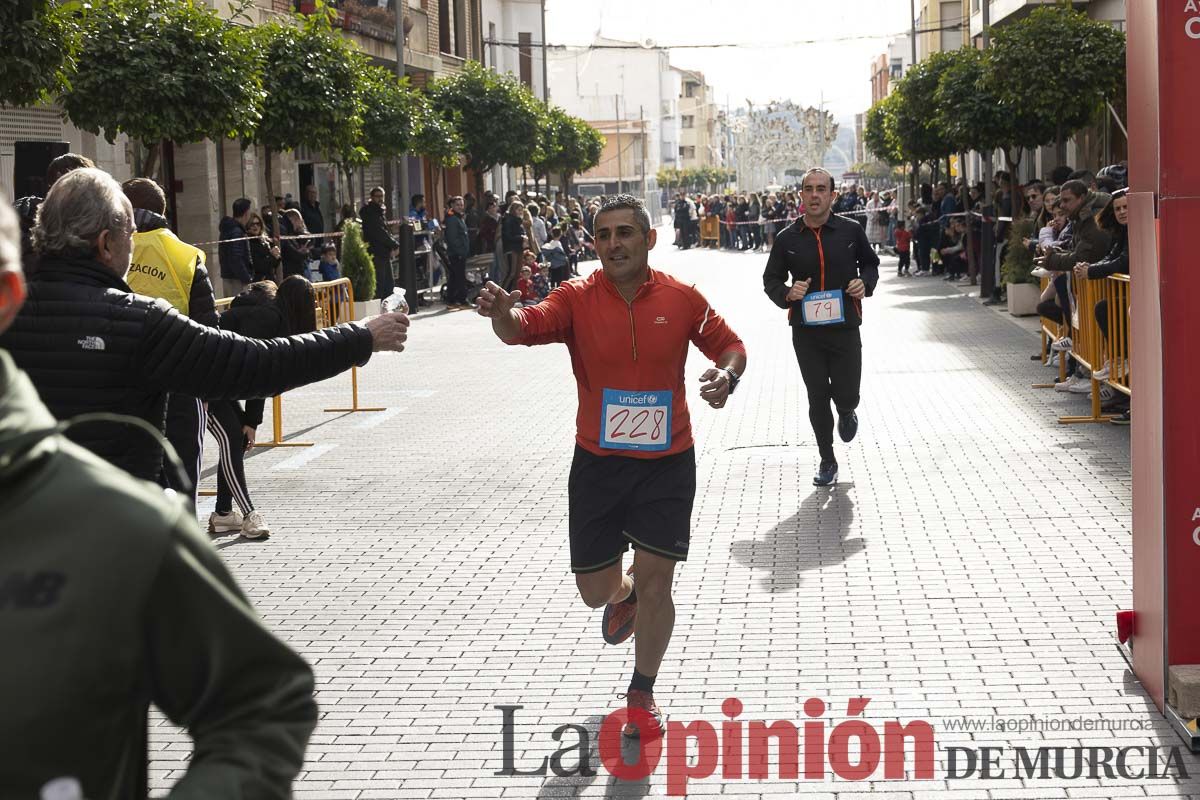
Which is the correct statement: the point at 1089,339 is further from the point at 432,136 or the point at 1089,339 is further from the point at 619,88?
the point at 619,88

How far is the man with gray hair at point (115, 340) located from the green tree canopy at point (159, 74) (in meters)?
12.6

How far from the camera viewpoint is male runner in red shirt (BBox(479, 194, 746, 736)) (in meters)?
5.80

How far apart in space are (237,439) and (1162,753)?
579 cm

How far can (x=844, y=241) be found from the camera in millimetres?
10695

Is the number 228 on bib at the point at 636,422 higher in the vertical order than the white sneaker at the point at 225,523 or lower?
higher

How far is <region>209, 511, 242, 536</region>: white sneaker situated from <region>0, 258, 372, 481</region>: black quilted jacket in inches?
205

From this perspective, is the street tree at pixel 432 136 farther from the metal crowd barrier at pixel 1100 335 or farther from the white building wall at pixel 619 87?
the white building wall at pixel 619 87

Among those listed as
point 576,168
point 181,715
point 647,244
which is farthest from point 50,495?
point 576,168

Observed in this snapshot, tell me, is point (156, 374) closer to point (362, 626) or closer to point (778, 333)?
point (362, 626)

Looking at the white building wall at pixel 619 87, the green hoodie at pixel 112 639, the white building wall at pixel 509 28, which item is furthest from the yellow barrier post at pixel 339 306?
the white building wall at pixel 619 87

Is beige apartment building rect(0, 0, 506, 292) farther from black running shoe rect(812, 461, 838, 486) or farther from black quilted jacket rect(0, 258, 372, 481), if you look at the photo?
black quilted jacket rect(0, 258, 372, 481)

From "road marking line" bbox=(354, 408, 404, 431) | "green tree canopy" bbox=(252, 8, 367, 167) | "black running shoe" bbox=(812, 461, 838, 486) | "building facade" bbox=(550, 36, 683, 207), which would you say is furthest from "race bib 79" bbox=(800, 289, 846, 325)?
"building facade" bbox=(550, 36, 683, 207)

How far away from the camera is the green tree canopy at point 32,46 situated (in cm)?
1097

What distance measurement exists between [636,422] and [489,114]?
3462 cm
